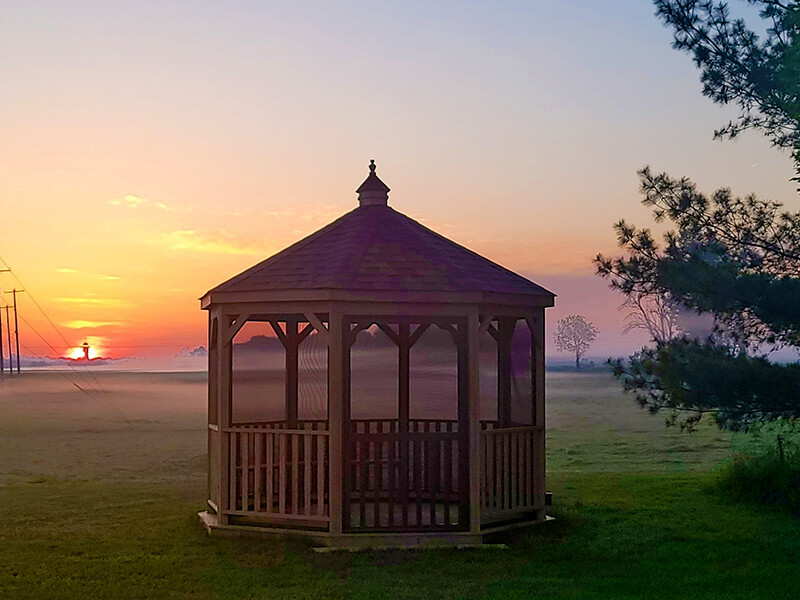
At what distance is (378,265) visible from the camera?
10781 millimetres

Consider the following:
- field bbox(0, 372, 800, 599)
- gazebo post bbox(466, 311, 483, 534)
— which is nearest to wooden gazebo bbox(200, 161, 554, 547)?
gazebo post bbox(466, 311, 483, 534)

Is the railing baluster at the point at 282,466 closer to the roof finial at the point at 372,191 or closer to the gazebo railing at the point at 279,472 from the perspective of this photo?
the gazebo railing at the point at 279,472

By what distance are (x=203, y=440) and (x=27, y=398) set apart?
46.3 m

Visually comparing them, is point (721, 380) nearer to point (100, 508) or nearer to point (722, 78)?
point (722, 78)

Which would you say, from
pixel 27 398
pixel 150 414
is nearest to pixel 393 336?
pixel 150 414

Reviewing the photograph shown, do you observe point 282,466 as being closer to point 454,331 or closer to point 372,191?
point 454,331

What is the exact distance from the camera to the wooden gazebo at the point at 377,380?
1034 cm

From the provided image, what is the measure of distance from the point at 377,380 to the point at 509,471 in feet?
8.09

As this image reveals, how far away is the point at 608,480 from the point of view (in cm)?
1725

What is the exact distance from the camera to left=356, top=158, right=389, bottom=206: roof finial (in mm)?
12602

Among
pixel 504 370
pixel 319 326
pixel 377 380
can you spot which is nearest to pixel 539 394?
pixel 504 370

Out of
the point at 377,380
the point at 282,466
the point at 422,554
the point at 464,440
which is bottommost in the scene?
the point at 422,554

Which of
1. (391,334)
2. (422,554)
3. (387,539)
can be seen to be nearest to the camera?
(422,554)

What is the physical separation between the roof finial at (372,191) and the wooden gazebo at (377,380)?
0.06ft
